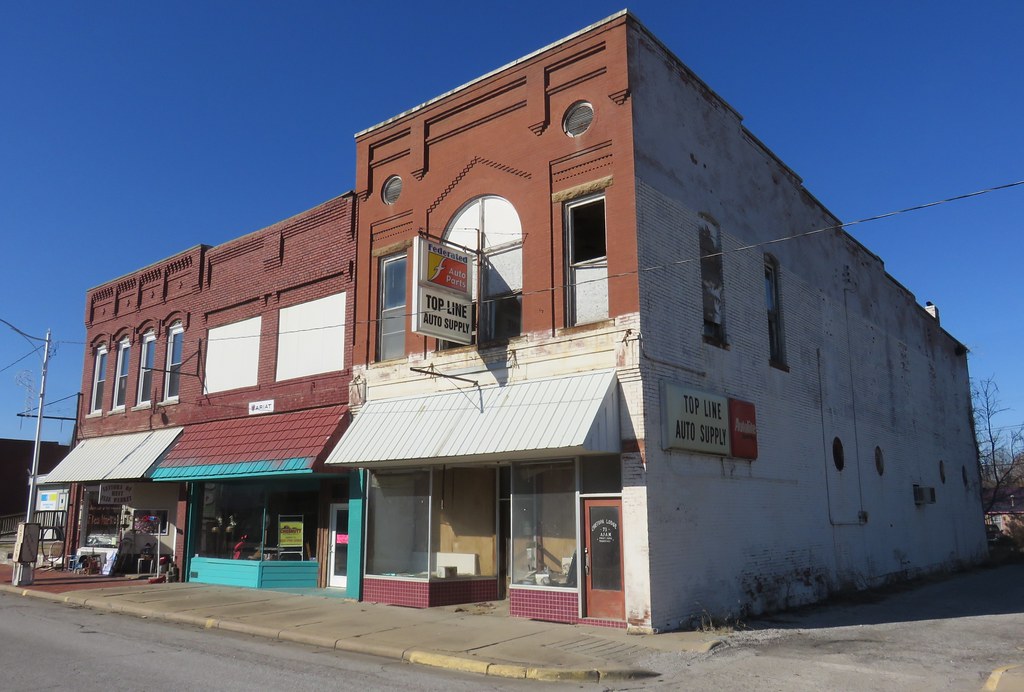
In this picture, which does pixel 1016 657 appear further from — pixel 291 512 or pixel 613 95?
pixel 291 512

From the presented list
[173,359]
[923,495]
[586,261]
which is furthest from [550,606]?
[923,495]

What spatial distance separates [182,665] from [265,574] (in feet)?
30.4

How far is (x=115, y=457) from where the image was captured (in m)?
23.5

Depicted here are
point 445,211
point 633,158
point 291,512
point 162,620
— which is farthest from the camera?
point 291,512

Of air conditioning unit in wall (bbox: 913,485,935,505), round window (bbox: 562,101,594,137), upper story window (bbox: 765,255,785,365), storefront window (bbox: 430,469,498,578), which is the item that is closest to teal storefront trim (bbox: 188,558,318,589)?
storefront window (bbox: 430,469,498,578)

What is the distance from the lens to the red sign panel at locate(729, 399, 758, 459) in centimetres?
1535

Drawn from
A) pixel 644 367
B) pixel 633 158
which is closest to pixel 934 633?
pixel 644 367

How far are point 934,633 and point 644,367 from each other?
6.51 metres

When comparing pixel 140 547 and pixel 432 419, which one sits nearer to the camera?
pixel 432 419

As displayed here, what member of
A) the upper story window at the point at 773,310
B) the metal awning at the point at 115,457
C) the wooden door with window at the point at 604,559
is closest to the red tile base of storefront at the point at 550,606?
the wooden door with window at the point at 604,559

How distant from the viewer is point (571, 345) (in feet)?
46.5

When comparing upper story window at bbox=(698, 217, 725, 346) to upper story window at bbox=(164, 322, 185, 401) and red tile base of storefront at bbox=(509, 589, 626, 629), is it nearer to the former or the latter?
red tile base of storefront at bbox=(509, 589, 626, 629)

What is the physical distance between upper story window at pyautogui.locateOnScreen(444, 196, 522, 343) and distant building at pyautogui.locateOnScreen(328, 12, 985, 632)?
0.05m

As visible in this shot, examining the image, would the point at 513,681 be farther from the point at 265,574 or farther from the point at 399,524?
the point at 265,574
